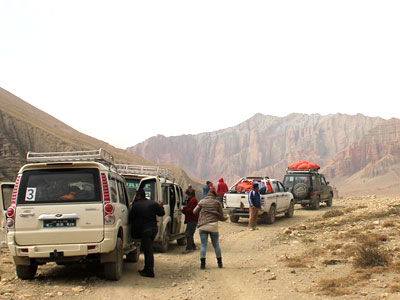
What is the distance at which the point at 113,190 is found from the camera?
8625 mm

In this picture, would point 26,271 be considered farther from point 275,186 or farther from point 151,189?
point 275,186

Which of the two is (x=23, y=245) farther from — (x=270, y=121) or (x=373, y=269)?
(x=270, y=121)

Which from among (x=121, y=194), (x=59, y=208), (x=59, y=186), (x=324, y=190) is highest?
(x=59, y=186)

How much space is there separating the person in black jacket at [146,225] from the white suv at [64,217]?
2.38 feet

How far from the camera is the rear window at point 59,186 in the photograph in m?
7.95

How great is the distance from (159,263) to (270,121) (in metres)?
177


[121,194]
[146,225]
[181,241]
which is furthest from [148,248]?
[181,241]

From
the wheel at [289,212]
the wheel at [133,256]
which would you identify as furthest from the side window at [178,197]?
the wheel at [289,212]

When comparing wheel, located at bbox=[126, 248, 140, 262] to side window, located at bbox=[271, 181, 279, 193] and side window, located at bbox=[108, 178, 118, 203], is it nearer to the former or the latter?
side window, located at bbox=[108, 178, 118, 203]

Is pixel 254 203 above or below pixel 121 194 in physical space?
below

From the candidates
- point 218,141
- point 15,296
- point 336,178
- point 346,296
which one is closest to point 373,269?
point 346,296

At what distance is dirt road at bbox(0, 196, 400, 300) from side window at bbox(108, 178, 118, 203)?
1.51 metres

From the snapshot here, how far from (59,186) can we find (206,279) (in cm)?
324

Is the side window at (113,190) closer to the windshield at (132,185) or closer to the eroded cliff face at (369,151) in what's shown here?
the windshield at (132,185)
